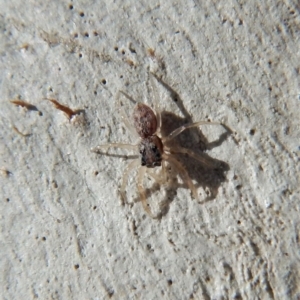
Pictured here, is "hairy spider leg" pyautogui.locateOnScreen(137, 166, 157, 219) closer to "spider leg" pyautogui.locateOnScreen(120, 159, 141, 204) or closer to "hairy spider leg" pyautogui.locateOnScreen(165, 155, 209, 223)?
"spider leg" pyautogui.locateOnScreen(120, 159, 141, 204)

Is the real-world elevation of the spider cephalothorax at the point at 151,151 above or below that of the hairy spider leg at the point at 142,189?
above

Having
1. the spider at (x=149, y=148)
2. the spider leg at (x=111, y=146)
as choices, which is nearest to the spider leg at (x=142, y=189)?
the spider at (x=149, y=148)

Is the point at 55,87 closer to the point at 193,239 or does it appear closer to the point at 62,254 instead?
the point at 62,254

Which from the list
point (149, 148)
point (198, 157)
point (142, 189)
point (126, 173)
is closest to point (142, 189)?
point (142, 189)

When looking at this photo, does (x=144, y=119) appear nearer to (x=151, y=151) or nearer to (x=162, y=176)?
(x=151, y=151)

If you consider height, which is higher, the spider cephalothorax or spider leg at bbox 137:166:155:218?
the spider cephalothorax

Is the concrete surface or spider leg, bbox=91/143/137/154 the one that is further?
spider leg, bbox=91/143/137/154

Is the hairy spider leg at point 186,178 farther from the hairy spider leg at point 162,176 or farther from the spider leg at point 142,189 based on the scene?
the spider leg at point 142,189

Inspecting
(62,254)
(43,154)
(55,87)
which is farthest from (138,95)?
(62,254)

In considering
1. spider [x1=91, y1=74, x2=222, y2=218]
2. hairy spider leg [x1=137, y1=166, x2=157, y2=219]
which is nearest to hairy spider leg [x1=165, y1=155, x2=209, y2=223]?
spider [x1=91, y1=74, x2=222, y2=218]
